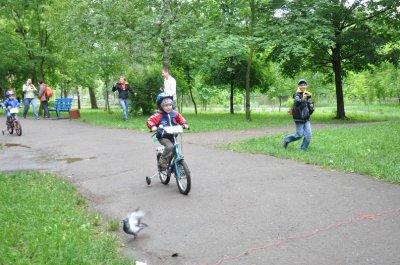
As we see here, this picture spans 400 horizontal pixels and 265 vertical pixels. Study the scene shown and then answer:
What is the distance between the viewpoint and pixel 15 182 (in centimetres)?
720

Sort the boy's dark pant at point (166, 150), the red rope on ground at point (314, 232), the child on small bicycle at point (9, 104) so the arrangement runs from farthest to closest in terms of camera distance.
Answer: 1. the child on small bicycle at point (9, 104)
2. the boy's dark pant at point (166, 150)
3. the red rope on ground at point (314, 232)

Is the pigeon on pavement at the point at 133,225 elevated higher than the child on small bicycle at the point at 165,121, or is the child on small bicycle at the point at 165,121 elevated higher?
the child on small bicycle at the point at 165,121

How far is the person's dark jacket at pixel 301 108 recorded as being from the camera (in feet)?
32.1

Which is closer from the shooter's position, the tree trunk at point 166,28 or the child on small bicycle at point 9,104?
the child on small bicycle at point 9,104

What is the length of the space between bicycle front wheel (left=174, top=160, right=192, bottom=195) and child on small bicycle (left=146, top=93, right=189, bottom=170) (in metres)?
0.37

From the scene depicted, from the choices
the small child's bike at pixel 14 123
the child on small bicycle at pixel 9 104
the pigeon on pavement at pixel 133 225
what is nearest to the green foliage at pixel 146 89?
the child on small bicycle at pixel 9 104

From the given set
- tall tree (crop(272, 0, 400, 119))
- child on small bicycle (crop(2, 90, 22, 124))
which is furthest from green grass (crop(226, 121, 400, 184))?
child on small bicycle (crop(2, 90, 22, 124))

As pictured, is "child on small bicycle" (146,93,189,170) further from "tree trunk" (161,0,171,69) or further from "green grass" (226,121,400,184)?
"tree trunk" (161,0,171,69)

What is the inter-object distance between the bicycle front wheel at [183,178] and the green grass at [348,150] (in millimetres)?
3336

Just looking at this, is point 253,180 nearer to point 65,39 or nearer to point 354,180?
point 354,180

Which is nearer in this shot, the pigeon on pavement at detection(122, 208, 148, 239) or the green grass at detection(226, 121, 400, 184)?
the pigeon on pavement at detection(122, 208, 148, 239)

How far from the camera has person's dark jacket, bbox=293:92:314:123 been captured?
32.1ft

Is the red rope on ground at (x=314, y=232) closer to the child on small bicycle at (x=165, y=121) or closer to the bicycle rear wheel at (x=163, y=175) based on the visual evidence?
the child on small bicycle at (x=165, y=121)

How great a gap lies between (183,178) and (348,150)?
534 cm
